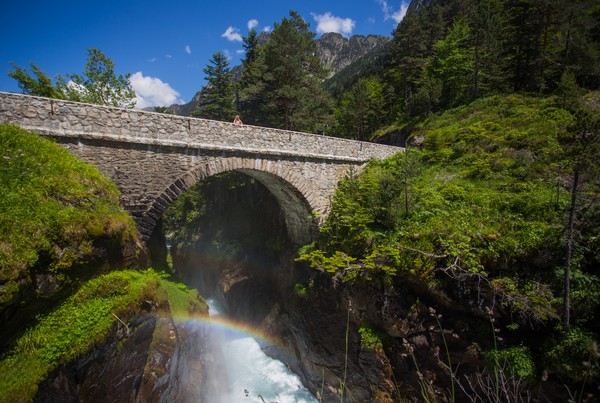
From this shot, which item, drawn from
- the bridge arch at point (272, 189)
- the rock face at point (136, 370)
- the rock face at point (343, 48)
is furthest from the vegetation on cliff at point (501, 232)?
the rock face at point (343, 48)

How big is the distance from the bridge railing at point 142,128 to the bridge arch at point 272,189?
61 centimetres

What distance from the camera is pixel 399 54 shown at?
29.9 meters

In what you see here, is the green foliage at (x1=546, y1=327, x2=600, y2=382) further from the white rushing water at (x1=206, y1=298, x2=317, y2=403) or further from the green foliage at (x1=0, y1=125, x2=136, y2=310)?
the green foliage at (x1=0, y1=125, x2=136, y2=310)

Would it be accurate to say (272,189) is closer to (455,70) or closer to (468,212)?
(468,212)

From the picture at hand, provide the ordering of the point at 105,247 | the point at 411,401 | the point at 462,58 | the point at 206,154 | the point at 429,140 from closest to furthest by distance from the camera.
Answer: the point at 105,247 → the point at 411,401 → the point at 206,154 → the point at 429,140 → the point at 462,58

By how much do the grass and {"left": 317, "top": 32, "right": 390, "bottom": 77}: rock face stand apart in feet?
462

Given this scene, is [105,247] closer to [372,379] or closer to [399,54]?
[372,379]

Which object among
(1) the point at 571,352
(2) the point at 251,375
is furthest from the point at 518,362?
(2) the point at 251,375

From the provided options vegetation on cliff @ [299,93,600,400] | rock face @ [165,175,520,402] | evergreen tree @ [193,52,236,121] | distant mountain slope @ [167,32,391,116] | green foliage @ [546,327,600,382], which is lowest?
rock face @ [165,175,520,402]

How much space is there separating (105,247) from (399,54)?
1278 inches

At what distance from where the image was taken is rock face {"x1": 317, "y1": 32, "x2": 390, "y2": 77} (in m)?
135

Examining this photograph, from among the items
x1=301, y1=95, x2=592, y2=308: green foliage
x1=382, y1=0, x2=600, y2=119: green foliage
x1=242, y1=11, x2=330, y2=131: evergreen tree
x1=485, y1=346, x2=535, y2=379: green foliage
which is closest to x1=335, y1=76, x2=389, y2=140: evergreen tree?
x1=382, y1=0, x2=600, y2=119: green foliage

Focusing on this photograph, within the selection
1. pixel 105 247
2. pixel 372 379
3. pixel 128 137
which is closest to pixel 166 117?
pixel 128 137

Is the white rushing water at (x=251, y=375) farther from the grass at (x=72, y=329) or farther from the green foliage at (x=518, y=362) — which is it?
the green foliage at (x=518, y=362)
